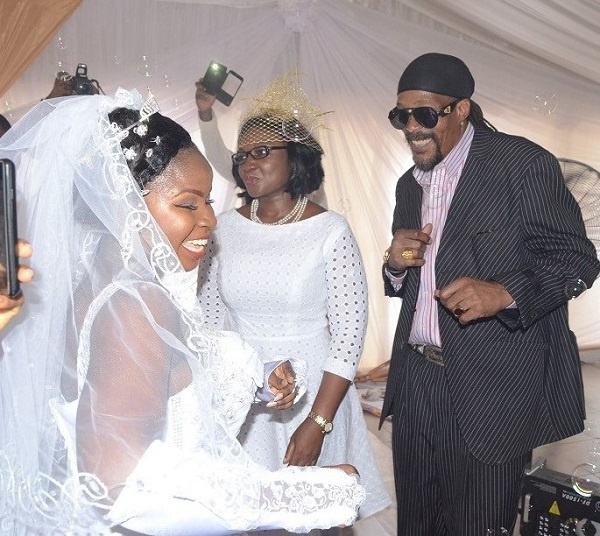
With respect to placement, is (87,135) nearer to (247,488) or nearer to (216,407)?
(216,407)

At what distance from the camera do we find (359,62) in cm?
479

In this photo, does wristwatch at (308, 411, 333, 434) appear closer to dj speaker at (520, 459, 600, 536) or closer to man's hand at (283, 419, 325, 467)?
man's hand at (283, 419, 325, 467)

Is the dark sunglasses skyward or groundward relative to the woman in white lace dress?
skyward

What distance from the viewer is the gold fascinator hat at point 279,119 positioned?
7.72 feet

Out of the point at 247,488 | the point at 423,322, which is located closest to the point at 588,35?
the point at 423,322

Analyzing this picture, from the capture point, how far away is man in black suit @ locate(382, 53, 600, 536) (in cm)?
194

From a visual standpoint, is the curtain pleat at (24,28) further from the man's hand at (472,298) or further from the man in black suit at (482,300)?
the man's hand at (472,298)

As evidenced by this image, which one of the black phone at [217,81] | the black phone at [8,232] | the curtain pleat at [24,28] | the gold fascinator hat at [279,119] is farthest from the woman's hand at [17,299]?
the black phone at [217,81]

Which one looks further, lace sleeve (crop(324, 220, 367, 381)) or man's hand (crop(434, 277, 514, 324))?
lace sleeve (crop(324, 220, 367, 381))

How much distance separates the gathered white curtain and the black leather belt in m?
2.46

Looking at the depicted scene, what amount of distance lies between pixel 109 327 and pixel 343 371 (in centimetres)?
112

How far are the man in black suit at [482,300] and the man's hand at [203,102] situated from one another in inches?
86.5

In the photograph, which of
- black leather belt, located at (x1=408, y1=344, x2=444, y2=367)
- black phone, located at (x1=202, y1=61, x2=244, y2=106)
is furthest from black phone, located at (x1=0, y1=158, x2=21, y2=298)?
black phone, located at (x1=202, y1=61, x2=244, y2=106)

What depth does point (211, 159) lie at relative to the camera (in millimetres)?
4328
